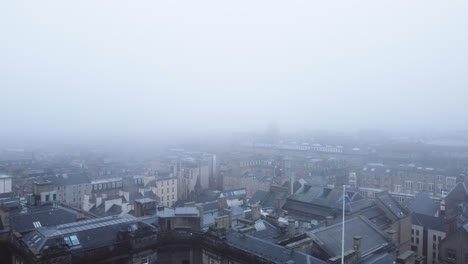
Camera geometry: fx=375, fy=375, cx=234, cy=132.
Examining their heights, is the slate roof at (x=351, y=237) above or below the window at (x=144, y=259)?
above

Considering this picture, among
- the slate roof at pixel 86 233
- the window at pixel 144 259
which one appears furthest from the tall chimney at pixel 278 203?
the window at pixel 144 259

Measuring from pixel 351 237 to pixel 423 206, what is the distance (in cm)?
3176

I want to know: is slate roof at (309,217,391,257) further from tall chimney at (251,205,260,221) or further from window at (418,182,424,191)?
window at (418,182,424,191)

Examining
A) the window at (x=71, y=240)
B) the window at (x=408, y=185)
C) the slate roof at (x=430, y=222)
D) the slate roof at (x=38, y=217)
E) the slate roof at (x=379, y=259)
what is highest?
the window at (x=71, y=240)

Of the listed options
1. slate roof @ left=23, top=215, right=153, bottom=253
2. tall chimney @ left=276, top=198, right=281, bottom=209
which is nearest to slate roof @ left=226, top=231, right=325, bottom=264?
slate roof @ left=23, top=215, right=153, bottom=253

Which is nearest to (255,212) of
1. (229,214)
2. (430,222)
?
(229,214)

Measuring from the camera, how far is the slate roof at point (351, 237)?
34094 millimetres

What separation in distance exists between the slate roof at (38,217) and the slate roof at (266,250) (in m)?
20.5

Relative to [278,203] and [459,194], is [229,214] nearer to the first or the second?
[278,203]

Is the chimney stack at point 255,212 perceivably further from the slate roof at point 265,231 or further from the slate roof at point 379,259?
the slate roof at point 379,259

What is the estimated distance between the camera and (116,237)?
1324 inches

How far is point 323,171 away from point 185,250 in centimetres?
7340

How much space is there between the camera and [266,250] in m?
31.2

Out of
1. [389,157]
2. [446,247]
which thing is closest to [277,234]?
[446,247]
